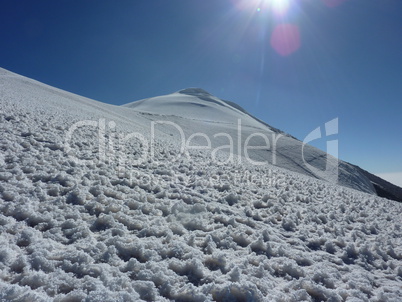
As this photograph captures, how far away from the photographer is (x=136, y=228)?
448cm

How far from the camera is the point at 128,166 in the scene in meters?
8.04

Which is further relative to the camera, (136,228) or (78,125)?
(78,125)

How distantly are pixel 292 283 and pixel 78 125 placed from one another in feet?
38.5

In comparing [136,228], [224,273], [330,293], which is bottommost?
[330,293]

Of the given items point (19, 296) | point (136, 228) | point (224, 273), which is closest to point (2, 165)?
point (136, 228)

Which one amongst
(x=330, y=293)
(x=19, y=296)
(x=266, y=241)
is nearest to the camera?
(x=19, y=296)

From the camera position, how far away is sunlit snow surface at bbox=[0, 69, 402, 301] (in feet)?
10.1

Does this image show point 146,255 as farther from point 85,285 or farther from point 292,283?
point 292,283

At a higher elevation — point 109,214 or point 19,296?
point 109,214

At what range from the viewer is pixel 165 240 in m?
4.18

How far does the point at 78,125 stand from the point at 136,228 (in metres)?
9.28

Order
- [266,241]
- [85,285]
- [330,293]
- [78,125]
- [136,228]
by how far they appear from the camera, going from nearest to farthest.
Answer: [85,285], [330,293], [136,228], [266,241], [78,125]

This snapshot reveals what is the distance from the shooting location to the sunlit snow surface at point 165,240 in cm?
307

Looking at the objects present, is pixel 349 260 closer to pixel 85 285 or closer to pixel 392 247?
pixel 392 247
